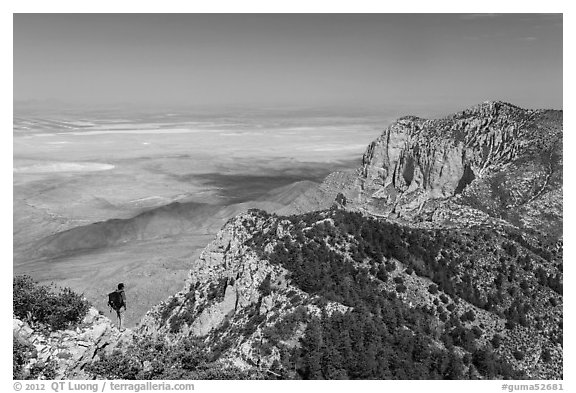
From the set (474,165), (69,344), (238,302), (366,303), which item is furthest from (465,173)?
(69,344)

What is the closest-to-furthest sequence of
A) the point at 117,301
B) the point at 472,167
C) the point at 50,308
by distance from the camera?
the point at 50,308, the point at 117,301, the point at 472,167

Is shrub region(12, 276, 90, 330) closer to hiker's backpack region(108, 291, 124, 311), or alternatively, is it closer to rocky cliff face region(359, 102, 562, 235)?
hiker's backpack region(108, 291, 124, 311)

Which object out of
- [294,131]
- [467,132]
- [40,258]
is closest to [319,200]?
[294,131]

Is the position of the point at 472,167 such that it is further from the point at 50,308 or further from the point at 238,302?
the point at 50,308

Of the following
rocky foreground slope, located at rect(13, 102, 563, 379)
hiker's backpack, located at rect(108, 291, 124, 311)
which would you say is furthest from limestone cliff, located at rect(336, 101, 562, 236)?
hiker's backpack, located at rect(108, 291, 124, 311)
